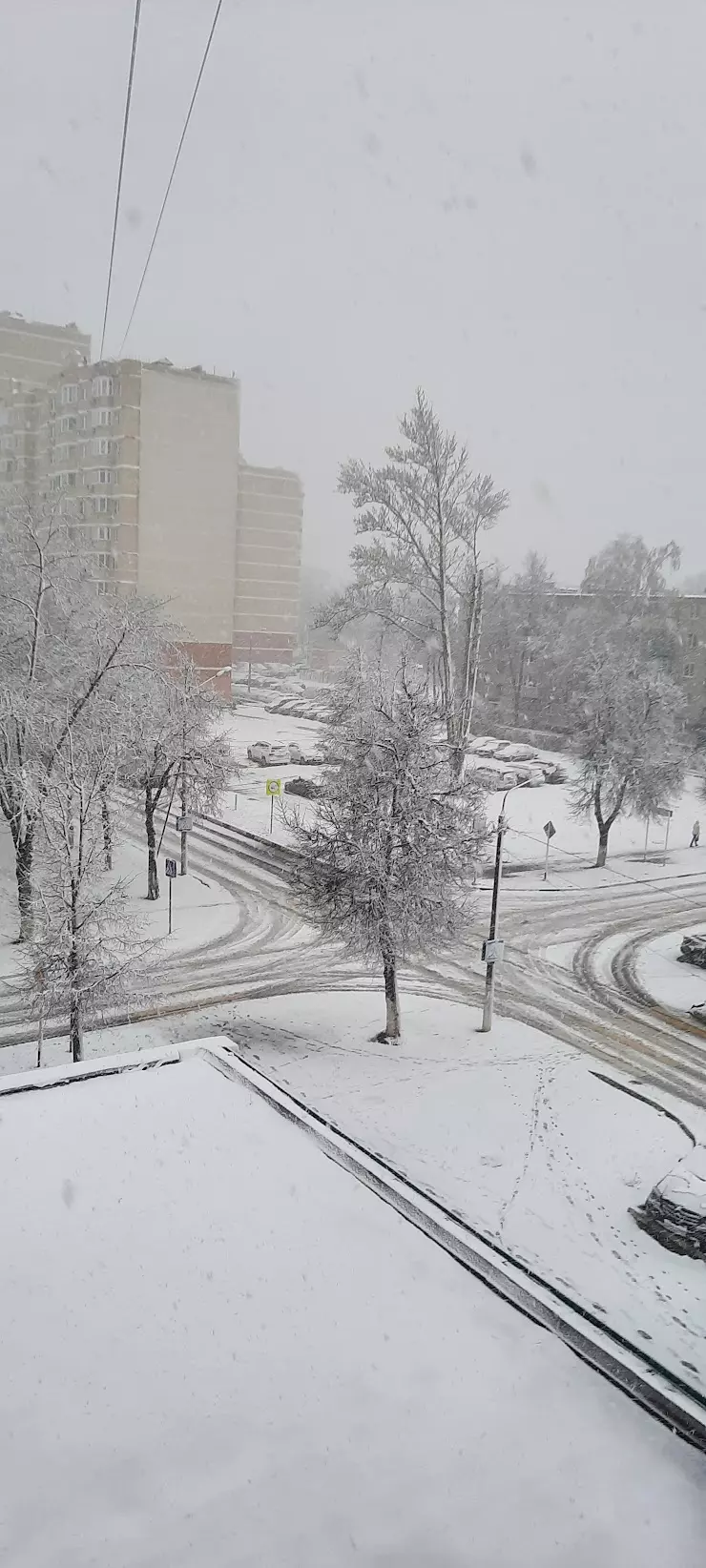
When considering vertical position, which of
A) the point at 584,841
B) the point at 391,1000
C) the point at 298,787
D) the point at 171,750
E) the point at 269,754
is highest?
the point at 171,750

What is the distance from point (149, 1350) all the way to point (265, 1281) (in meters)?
0.58

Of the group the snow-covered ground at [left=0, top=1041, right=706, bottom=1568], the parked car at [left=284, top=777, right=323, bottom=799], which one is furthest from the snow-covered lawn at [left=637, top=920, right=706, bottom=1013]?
the parked car at [left=284, top=777, right=323, bottom=799]

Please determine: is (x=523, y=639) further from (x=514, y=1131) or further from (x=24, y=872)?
(x=514, y=1131)

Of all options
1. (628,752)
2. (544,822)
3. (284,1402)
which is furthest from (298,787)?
(284,1402)

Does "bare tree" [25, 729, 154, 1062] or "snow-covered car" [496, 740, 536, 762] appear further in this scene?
"snow-covered car" [496, 740, 536, 762]

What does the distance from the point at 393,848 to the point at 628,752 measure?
8.93 metres

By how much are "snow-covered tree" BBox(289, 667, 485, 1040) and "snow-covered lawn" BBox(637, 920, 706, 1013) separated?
10.4ft

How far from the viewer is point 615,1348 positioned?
348cm

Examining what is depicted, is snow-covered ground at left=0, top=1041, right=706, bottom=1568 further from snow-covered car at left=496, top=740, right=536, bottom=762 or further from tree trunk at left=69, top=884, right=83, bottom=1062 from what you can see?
snow-covered car at left=496, top=740, right=536, bottom=762

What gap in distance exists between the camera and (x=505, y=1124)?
Result: 753 centimetres

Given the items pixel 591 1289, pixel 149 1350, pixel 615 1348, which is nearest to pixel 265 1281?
pixel 149 1350

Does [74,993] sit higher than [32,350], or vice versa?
[32,350]

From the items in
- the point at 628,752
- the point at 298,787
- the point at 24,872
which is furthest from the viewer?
the point at 298,787

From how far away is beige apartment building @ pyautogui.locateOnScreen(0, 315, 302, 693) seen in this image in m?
18.3
